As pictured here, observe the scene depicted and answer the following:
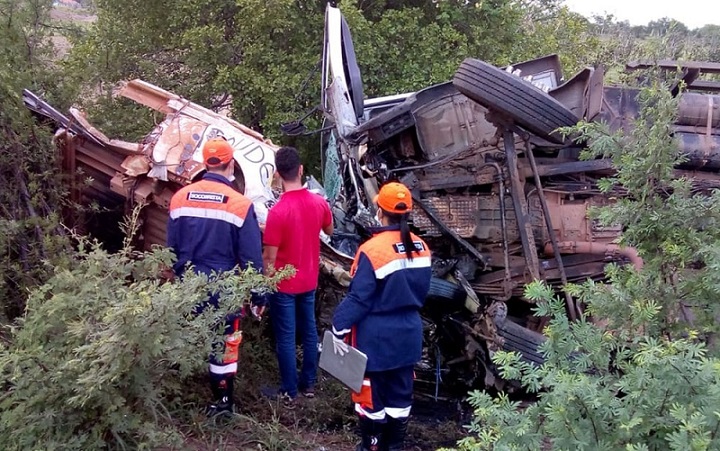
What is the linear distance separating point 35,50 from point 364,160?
244cm

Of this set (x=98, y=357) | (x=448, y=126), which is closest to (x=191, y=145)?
(x=448, y=126)

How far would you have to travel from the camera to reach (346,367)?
12.3ft

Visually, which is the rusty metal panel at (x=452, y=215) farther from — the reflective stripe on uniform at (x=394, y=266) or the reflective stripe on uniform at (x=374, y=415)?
the reflective stripe on uniform at (x=374, y=415)

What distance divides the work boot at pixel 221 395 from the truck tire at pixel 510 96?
237 centimetres

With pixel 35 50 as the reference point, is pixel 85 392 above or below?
below

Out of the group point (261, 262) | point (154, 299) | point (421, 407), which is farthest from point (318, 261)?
point (154, 299)

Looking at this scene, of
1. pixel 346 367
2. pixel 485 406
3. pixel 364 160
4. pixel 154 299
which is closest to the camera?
pixel 485 406

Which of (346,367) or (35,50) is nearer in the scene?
(346,367)

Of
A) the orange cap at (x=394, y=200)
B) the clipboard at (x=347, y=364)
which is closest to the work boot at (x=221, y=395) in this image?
the clipboard at (x=347, y=364)

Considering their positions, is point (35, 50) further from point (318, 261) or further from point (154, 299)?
point (154, 299)

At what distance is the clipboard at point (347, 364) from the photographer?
368cm

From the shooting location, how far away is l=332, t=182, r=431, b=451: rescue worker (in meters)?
3.66

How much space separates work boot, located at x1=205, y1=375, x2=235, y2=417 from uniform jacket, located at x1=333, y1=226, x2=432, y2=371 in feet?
2.62

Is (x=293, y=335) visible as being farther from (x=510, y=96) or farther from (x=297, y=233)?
(x=510, y=96)
